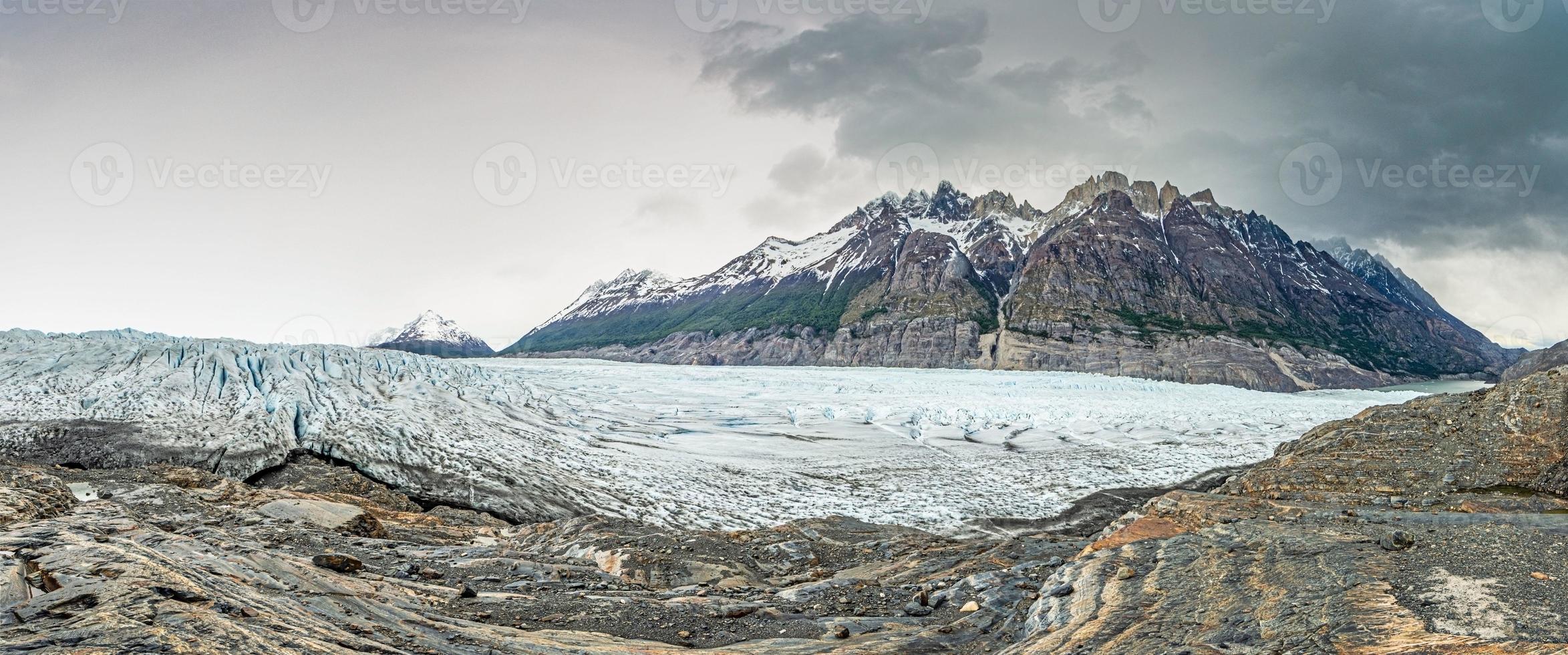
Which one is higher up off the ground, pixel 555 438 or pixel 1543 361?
pixel 1543 361

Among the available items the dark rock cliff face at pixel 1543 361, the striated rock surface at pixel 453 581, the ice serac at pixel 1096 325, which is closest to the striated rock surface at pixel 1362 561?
the striated rock surface at pixel 453 581

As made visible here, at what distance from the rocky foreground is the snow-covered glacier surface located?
470 cm

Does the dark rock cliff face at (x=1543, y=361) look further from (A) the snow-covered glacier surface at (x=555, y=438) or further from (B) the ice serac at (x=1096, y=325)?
(A) the snow-covered glacier surface at (x=555, y=438)

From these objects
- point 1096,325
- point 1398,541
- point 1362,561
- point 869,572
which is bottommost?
point 869,572

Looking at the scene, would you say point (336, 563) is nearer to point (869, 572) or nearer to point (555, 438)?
point (869, 572)

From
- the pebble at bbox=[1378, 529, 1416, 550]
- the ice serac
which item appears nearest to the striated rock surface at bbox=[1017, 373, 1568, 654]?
the pebble at bbox=[1378, 529, 1416, 550]

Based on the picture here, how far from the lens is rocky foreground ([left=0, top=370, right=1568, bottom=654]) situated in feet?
14.9

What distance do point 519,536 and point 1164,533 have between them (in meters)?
10.5

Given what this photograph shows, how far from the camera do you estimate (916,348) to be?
157875 millimetres

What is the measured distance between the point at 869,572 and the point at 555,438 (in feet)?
54.3

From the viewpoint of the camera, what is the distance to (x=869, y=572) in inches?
402

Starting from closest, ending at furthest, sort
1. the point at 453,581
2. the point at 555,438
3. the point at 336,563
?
the point at 336,563, the point at 453,581, the point at 555,438

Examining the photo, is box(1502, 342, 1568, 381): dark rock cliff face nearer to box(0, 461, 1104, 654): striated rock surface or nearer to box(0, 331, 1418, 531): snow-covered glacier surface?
box(0, 331, 1418, 531): snow-covered glacier surface

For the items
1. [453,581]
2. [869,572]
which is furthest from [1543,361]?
[453,581]
